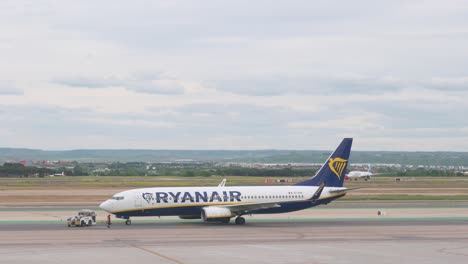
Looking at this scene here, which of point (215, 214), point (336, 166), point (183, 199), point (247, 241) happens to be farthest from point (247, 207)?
point (247, 241)

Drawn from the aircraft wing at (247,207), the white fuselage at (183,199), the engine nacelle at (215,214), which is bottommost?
the engine nacelle at (215,214)

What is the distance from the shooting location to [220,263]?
123ft

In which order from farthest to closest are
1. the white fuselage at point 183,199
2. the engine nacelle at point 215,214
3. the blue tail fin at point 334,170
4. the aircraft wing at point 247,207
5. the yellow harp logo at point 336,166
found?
the yellow harp logo at point 336,166 → the blue tail fin at point 334,170 → the aircraft wing at point 247,207 → the white fuselage at point 183,199 → the engine nacelle at point 215,214

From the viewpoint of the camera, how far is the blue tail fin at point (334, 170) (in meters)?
66.5

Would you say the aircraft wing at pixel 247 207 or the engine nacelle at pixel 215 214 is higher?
the aircraft wing at pixel 247 207

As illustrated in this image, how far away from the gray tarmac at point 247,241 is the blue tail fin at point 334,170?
128 inches

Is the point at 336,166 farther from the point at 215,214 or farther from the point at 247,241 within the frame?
the point at 247,241

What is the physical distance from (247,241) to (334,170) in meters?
20.7

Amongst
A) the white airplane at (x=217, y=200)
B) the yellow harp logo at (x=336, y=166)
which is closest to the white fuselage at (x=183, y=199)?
the white airplane at (x=217, y=200)

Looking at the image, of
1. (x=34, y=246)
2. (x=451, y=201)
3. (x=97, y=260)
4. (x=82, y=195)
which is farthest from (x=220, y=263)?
(x=82, y=195)

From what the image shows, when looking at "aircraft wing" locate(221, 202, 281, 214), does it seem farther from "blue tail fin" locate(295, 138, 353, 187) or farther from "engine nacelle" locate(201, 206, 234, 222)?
"blue tail fin" locate(295, 138, 353, 187)

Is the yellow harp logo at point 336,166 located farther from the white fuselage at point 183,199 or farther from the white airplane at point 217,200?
the white fuselage at point 183,199

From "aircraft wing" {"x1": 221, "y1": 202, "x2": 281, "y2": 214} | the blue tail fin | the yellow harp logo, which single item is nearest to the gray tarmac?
"aircraft wing" {"x1": 221, "y1": 202, "x2": 281, "y2": 214}

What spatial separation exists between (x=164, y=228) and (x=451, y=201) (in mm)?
45865
